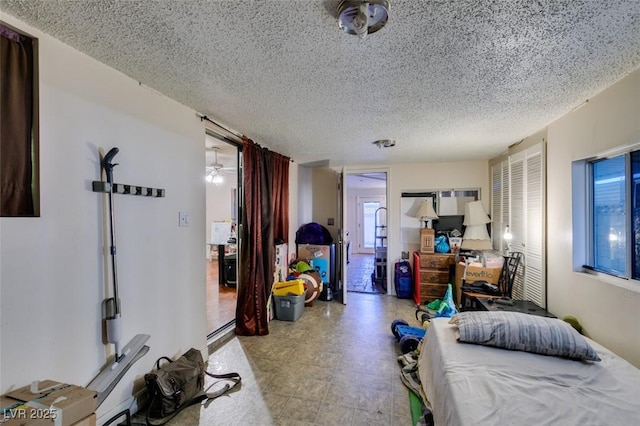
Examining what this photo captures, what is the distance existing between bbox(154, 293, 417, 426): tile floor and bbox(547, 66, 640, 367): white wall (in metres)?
1.50

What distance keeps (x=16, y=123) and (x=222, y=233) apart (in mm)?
5279

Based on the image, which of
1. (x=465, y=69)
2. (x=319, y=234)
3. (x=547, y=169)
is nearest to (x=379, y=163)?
(x=319, y=234)

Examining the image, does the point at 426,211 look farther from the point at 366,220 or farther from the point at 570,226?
the point at 366,220

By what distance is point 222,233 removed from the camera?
6.48 meters

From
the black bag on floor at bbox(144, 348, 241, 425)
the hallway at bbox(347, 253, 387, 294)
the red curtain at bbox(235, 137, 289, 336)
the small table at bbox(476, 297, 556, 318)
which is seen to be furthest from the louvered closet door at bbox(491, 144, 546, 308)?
the black bag on floor at bbox(144, 348, 241, 425)

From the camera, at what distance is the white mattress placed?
123 centimetres

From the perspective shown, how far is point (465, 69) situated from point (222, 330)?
3327mm

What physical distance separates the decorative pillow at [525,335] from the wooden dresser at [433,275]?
2438mm

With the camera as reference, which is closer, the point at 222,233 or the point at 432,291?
the point at 432,291

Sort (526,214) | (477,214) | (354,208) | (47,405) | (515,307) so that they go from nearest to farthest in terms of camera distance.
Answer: (47,405) < (515,307) < (526,214) < (477,214) < (354,208)

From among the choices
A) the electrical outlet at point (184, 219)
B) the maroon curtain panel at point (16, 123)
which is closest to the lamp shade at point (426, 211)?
the electrical outlet at point (184, 219)

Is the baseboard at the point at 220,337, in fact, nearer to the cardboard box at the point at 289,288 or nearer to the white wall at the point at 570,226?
the cardboard box at the point at 289,288

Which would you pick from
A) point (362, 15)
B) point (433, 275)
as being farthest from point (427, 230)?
point (362, 15)

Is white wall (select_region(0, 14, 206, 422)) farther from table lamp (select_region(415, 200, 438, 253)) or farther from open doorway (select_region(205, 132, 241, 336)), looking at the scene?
table lamp (select_region(415, 200, 438, 253))
